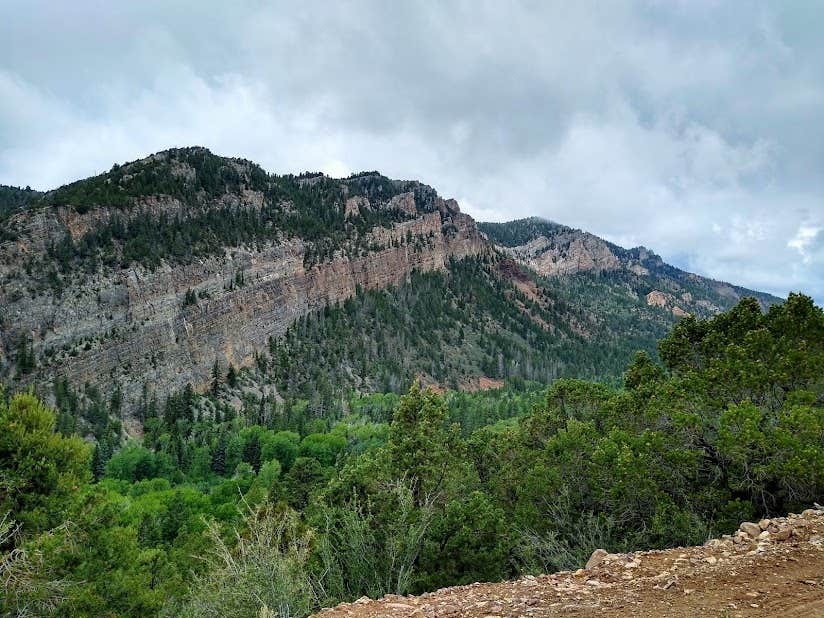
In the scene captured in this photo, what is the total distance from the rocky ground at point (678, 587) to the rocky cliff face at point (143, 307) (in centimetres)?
9180

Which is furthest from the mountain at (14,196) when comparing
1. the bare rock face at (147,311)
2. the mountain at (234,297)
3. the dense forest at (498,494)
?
the dense forest at (498,494)

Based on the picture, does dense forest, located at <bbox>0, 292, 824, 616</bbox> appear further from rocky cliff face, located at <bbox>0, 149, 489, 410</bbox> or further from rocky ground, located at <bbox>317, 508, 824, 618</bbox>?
rocky cliff face, located at <bbox>0, 149, 489, 410</bbox>

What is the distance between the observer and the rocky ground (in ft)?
23.8

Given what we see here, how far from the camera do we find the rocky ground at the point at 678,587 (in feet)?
23.8

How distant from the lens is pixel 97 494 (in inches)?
687

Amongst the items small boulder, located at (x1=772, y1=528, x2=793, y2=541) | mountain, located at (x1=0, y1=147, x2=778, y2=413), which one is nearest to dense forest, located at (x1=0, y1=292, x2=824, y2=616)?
small boulder, located at (x1=772, y1=528, x2=793, y2=541)

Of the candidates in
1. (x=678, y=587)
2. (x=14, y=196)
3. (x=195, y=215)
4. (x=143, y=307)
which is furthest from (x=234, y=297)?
(x=14, y=196)

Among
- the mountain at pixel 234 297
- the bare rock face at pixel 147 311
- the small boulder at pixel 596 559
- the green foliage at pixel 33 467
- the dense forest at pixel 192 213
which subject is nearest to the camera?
the small boulder at pixel 596 559

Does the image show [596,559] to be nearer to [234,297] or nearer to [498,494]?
[498,494]

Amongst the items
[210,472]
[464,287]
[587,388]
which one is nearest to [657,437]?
[587,388]

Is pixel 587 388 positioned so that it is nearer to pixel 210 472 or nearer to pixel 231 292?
pixel 210 472

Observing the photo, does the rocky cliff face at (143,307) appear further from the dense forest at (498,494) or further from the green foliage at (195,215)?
the dense forest at (498,494)

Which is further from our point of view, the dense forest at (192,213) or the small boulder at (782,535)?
the dense forest at (192,213)

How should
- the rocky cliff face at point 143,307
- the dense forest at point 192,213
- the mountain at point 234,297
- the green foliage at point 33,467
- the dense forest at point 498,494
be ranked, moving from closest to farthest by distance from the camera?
the dense forest at point 498,494 → the green foliage at point 33,467 → the rocky cliff face at point 143,307 → the mountain at point 234,297 → the dense forest at point 192,213
